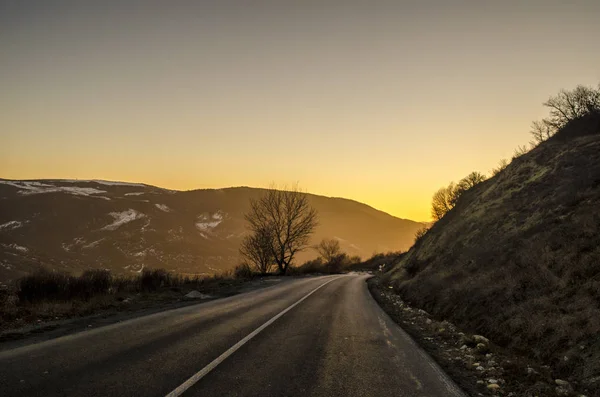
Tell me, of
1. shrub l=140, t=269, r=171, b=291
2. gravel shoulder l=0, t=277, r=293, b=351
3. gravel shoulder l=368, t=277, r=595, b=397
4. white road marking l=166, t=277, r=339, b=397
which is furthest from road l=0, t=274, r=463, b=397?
shrub l=140, t=269, r=171, b=291

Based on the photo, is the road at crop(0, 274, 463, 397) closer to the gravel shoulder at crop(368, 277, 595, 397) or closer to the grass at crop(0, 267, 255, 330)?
the gravel shoulder at crop(368, 277, 595, 397)

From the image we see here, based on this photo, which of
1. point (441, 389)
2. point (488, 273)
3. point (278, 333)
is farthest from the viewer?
point (488, 273)

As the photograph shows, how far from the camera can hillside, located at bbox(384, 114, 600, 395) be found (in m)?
6.42

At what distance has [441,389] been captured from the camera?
16.5 ft

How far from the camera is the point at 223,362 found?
562 centimetres

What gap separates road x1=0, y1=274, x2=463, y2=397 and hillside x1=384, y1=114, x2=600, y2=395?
7.04 feet

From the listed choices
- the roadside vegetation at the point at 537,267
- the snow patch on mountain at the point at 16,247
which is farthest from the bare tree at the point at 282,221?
the snow patch on mountain at the point at 16,247

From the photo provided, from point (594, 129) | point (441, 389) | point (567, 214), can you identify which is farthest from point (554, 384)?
point (594, 129)

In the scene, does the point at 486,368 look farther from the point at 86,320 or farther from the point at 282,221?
the point at 282,221

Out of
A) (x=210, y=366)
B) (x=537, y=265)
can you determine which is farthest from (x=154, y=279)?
(x=537, y=265)

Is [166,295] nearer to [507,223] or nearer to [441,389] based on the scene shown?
[441,389]

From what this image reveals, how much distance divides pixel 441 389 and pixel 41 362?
5975 millimetres

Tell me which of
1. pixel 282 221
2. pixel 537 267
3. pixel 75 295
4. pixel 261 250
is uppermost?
pixel 282 221

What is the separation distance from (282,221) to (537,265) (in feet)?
124
